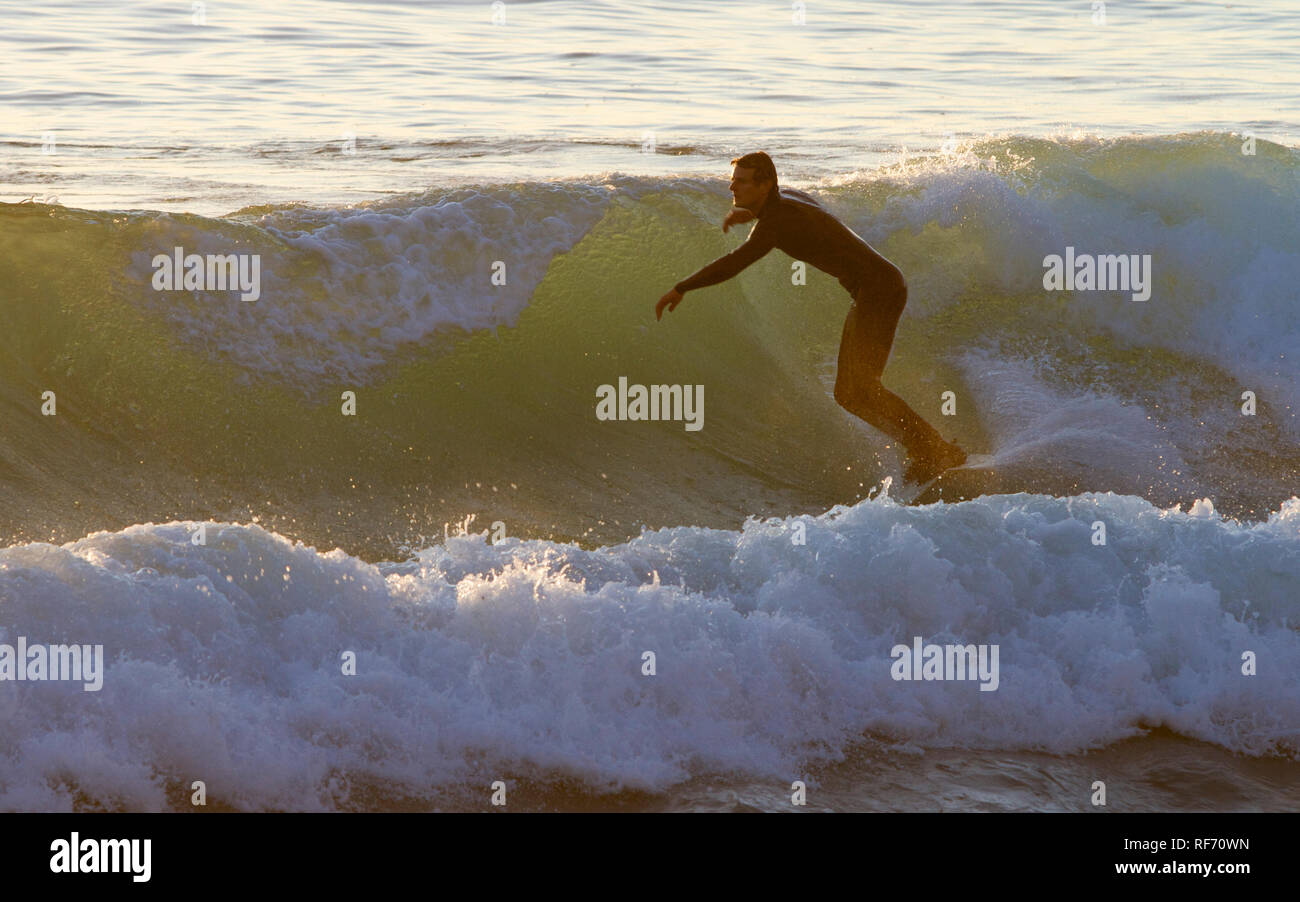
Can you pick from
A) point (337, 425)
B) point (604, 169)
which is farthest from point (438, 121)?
point (337, 425)

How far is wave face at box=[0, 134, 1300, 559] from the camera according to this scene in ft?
26.9

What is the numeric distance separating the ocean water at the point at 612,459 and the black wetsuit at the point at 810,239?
1.48m

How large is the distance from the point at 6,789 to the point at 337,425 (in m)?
4.19

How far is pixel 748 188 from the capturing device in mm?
7176

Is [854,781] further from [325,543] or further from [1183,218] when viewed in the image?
[1183,218]

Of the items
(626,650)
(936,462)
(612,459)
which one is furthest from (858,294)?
(626,650)

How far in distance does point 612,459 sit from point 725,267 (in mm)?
2308

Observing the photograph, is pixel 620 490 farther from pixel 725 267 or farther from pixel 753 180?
pixel 753 180

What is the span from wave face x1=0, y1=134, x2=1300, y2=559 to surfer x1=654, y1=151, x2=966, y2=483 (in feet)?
2.71

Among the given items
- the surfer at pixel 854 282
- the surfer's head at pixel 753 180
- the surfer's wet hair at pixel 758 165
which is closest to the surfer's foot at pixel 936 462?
the surfer at pixel 854 282

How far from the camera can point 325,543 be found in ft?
24.6

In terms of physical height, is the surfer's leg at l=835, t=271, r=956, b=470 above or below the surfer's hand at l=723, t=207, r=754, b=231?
below

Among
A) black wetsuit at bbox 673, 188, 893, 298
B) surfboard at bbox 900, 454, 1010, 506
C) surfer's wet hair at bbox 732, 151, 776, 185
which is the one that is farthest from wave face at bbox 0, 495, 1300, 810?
surfer's wet hair at bbox 732, 151, 776, 185

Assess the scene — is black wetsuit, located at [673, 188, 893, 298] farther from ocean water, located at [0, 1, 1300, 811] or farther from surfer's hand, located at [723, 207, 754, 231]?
ocean water, located at [0, 1, 1300, 811]
